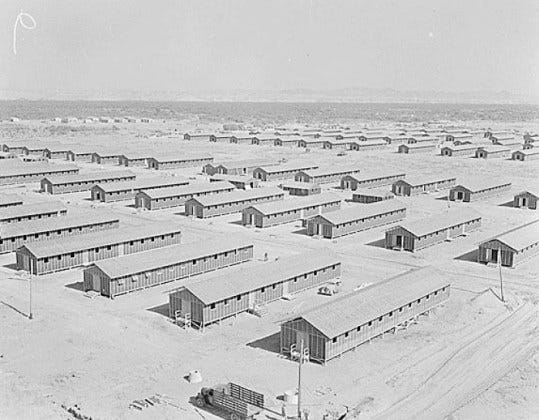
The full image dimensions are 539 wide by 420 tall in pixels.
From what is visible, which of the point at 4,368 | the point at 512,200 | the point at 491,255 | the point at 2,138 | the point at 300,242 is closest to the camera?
the point at 4,368

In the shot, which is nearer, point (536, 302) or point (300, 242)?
point (536, 302)

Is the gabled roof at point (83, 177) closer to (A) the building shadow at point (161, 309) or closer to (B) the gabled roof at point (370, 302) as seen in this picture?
(A) the building shadow at point (161, 309)

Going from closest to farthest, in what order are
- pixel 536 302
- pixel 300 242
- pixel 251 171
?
1. pixel 536 302
2. pixel 300 242
3. pixel 251 171

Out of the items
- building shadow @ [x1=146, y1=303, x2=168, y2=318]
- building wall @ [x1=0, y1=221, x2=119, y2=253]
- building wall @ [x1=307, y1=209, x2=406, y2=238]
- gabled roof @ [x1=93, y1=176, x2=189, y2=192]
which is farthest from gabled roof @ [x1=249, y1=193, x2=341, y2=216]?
building shadow @ [x1=146, y1=303, x2=168, y2=318]

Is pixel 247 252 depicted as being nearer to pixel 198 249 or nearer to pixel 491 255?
pixel 198 249

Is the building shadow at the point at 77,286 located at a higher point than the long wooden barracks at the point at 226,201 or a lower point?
lower

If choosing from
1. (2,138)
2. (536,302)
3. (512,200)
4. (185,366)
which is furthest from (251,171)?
(2,138)

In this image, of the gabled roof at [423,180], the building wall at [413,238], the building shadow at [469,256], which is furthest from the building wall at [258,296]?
the gabled roof at [423,180]
